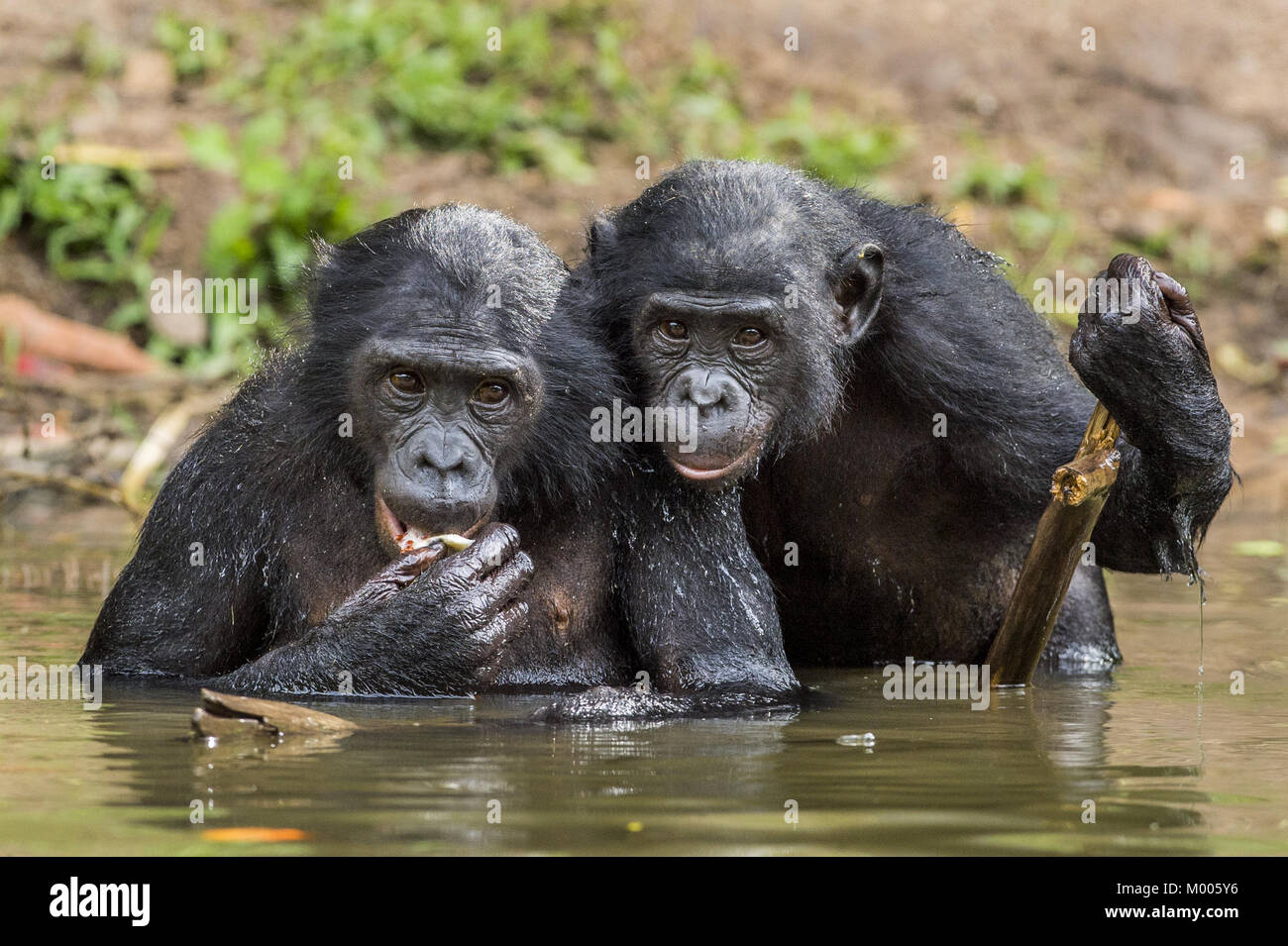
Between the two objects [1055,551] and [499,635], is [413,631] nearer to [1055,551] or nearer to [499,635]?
[499,635]

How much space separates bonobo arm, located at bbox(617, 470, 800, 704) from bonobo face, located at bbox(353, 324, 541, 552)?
708 mm

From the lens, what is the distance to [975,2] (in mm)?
22344

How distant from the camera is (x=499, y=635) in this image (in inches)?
306

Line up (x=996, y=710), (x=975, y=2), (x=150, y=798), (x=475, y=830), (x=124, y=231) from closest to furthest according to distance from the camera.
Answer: (x=475, y=830)
(x=150, y=798)
(x=996, y=710)
(x=124, y=231)
(x=975, y=2)

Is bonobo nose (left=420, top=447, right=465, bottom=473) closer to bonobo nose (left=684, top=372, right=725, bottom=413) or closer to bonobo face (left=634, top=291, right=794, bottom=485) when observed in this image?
bonobo face (left=634, top=291, right=794, bottom=485)

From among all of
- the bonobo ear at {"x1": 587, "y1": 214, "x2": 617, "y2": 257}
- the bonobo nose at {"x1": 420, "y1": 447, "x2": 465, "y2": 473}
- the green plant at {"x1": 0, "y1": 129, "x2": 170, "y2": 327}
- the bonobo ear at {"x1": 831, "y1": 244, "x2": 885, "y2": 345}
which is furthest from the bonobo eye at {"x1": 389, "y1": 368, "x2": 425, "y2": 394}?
the green plant at {"x1": 0, "y1": 129, "x2": 170, "y2": 327}

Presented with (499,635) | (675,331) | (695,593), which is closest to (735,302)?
(675,331)

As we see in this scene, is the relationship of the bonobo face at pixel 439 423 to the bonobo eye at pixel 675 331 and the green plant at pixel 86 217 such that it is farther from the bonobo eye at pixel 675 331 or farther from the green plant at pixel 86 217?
the green plant at pixel 86 217

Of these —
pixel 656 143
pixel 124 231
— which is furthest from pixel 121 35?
pixel 656 143

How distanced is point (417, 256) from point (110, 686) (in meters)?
2.28

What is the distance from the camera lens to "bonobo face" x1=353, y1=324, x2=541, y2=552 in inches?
295

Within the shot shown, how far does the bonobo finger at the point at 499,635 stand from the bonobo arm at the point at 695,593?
0.51 m

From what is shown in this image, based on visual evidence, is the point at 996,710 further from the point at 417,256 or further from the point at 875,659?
the point at 417,256

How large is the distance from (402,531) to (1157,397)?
127 inches
